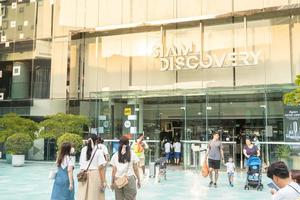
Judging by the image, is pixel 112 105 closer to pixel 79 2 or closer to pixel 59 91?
pixel 59 91

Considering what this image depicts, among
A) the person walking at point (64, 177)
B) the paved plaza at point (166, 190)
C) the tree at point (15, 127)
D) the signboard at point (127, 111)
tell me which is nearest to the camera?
the person walking at point (64, 177)

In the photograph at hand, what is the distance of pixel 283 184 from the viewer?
346cm

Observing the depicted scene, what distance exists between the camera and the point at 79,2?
2638 centimetres

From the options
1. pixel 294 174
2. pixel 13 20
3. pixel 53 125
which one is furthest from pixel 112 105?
pixel 294 174

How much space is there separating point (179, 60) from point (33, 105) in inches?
408

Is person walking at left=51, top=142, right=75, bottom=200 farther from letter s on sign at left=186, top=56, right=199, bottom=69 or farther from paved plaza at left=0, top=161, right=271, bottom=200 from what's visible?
letter s on sign at left=186, top=56, right=199, bottom=69

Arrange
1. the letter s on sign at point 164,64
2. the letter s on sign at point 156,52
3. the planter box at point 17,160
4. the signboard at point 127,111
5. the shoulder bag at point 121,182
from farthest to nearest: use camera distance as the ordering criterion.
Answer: the letter s on sign at point 156,52, the letter s on sign at point 164,64, the signboard at point 127,111, the planter box at point 17,160, the shoulder bag at point 121,182

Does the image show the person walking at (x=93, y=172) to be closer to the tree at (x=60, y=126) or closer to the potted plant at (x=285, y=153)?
the potted plant at (x=285, y=153)

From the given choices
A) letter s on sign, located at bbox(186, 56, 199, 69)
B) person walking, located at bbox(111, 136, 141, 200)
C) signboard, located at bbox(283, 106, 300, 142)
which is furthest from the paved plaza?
letter s on sign, located at bbox(186, 56, 199, 69)

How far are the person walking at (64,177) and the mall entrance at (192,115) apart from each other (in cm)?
1231

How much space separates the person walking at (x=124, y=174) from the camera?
23.0 ft

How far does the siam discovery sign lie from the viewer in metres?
21.4

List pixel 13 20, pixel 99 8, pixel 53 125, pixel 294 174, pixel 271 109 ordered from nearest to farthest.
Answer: pixel 294 174
pixel 271 109
pixel 53 125
pixel 99 8
pixel 13 20

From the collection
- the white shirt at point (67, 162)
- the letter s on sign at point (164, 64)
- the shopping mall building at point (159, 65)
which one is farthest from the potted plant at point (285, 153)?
the white shirt at point (67, 162)
